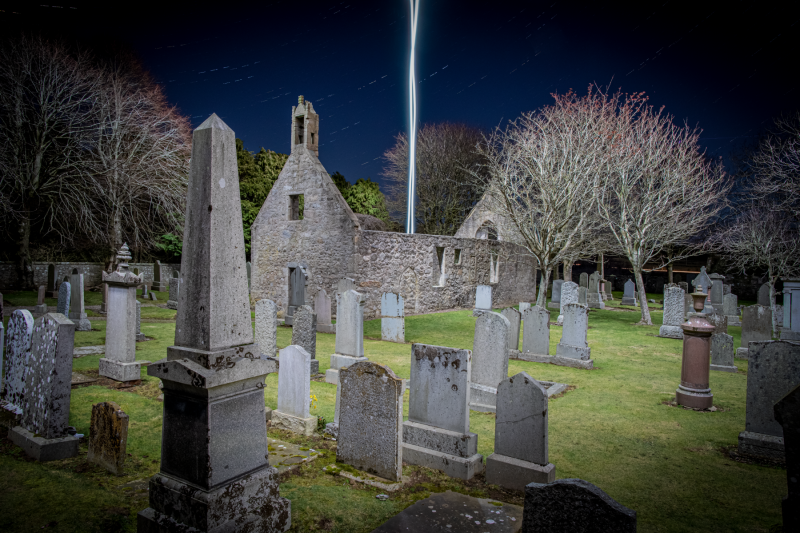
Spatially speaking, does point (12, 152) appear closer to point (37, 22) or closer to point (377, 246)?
point (37, 22)

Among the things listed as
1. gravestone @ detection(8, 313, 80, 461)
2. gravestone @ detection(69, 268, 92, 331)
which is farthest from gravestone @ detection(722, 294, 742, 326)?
gravestone @ detection(69, 268, 92, 331)

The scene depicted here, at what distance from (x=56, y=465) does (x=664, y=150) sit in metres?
19.4

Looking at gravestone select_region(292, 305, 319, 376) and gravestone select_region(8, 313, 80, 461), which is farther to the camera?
gravestone select_region(292, 305, 319, 376)

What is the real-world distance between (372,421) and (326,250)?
12549 millimetres

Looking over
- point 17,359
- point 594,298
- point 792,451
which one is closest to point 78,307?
point 17,359

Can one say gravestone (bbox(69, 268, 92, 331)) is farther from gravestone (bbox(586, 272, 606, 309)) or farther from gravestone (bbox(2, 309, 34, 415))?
gravestone (bbox(586, 272, 606, 309))

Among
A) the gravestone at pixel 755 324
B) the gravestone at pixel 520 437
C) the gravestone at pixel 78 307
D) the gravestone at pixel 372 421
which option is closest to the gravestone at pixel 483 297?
the gravestone at pixel 755 324

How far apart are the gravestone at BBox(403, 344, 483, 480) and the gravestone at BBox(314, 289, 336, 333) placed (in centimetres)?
862

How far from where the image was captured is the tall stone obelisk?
2867mm

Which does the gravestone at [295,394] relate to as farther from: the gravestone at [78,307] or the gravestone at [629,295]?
the gravestone at [629,295]

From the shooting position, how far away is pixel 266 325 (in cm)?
873

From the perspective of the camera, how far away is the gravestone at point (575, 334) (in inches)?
384

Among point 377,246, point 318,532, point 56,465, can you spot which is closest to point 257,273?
point 377,246

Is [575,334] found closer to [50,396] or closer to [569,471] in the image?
[569,471]
